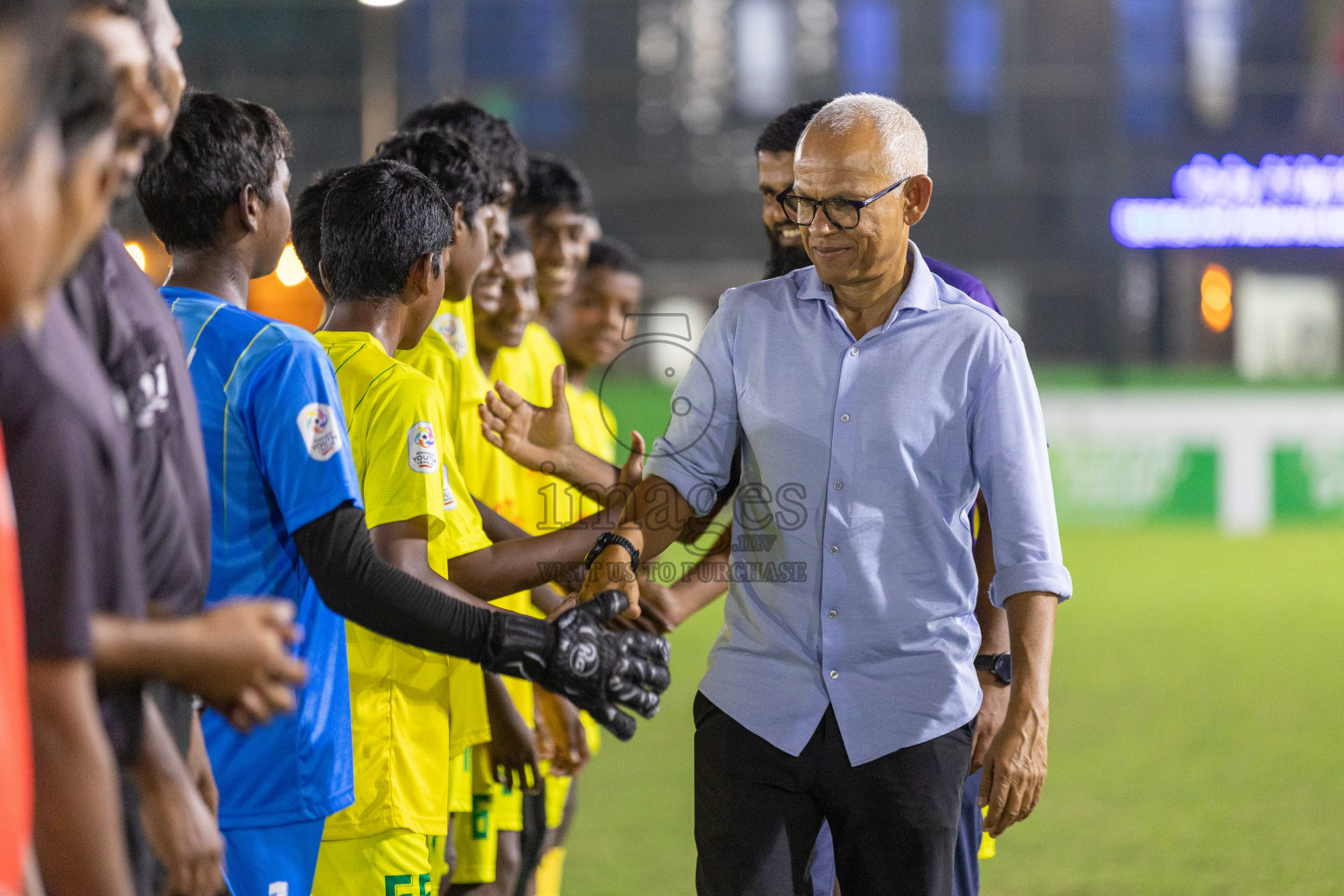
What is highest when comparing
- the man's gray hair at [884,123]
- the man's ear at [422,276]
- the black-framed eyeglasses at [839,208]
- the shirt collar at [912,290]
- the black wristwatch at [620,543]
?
the man's gray hair at [884,123]

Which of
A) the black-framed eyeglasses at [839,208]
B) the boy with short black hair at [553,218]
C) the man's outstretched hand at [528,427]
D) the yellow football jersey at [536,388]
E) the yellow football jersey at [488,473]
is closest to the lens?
the black-framed eyeglasses at [839,208]

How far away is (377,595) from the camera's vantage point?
2146mm

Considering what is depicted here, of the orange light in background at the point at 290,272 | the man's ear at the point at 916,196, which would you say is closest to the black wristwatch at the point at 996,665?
the man's ear at the point at 916,196

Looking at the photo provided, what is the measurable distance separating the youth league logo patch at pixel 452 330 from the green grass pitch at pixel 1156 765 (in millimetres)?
2013

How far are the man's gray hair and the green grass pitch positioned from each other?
2915mm

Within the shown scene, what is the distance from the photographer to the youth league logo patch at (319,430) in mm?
2182

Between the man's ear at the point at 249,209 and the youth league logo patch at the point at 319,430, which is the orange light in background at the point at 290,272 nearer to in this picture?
the man's ear at the point at 249,209

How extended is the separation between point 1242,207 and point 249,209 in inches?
602

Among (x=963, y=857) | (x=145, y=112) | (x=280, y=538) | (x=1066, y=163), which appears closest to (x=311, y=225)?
(x=280, y=538)

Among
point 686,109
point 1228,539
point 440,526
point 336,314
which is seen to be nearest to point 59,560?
point 440,526

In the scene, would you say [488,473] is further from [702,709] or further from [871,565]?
[871,565]

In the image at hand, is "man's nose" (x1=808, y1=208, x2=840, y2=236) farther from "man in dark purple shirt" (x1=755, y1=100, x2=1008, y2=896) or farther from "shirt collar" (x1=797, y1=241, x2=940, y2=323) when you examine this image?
"man in dark purple shirt" (x1=755, y1=100, x2=1008, y2=896)

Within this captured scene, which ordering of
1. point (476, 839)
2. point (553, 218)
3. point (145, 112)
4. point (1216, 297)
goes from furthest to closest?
1. point (1216, 297)
2. point (553, 218)
3. point (476, 839)
4. point (145, 112)

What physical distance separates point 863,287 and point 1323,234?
15219 millimetres
